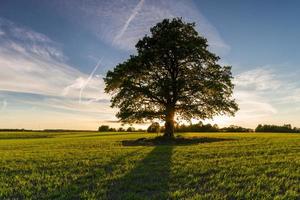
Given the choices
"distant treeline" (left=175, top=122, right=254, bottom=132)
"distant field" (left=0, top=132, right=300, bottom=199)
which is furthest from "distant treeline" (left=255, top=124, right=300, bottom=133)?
→ "distant field" (left=0, top=132, right=300, bottom=199)

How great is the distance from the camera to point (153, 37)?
3822 cm

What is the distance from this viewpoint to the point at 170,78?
121 ft

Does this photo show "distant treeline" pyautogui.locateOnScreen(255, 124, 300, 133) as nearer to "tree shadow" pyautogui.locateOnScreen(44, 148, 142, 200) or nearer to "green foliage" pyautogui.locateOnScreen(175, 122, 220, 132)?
"green foliage" pyautogui.locateOnScreen(175, 122, 220, 132)

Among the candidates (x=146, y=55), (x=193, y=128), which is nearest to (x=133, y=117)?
(x=146, y=55)

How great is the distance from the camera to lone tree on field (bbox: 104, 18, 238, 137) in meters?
37.1

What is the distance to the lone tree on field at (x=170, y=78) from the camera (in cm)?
3706

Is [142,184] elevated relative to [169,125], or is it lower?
lower

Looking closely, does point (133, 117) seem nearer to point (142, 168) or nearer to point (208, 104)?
point (208, 104)

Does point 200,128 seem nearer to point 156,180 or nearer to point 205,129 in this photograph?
point 205,129

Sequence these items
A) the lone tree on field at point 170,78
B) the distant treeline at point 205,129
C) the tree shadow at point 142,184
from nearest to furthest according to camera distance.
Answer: the tree shadow at point 142,184 < the lone tree on field at point 170,78 < the distant treeline at point 205,129

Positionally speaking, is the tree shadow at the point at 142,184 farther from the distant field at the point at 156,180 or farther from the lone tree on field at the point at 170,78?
the lone tree on field at the point at 170,78

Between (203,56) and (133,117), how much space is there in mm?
10698

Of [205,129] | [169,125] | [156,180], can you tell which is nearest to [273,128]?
[205,129]

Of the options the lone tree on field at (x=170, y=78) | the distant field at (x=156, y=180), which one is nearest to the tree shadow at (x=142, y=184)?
the distant field at (x=156, y=180)
